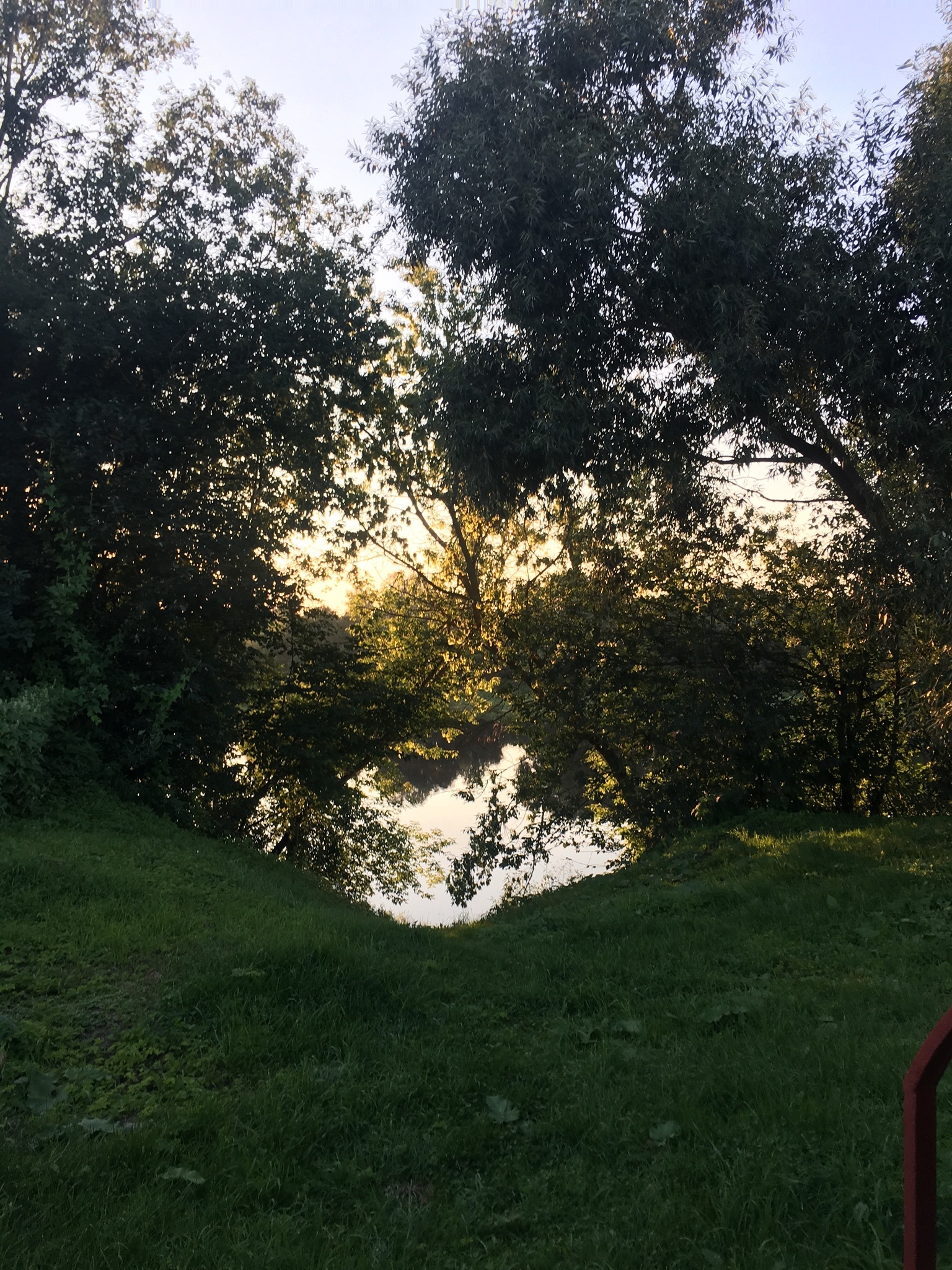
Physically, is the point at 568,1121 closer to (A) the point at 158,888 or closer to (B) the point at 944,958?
(B) the point at 944,958

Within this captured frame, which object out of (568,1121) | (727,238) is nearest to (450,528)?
(727,238)

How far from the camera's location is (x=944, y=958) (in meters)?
6.07

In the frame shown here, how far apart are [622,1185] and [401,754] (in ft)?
47.4

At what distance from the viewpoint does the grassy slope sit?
326cm

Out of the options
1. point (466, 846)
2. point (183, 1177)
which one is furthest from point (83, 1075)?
point (466, 846)

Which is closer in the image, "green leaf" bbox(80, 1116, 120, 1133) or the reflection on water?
"green leaf" bbox(80, 1116, 120, 1133)

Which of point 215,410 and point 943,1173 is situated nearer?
point 943,1173

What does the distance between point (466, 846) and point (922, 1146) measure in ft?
55.9

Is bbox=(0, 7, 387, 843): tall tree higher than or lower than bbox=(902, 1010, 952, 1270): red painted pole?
higher

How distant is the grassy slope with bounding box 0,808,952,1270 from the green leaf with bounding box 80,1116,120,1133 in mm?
25

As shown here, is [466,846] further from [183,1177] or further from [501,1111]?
[183,1177]

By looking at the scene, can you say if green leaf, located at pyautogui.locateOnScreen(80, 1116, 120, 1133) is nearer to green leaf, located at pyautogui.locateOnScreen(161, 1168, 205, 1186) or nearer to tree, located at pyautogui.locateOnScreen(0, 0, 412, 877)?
green leaf, located at pyautogui.locateOnScreen(161, 1168, 205, 1186)

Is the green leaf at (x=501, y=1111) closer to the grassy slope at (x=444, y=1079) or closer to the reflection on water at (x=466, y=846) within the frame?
the grassy slope at (x=444, y=1079)

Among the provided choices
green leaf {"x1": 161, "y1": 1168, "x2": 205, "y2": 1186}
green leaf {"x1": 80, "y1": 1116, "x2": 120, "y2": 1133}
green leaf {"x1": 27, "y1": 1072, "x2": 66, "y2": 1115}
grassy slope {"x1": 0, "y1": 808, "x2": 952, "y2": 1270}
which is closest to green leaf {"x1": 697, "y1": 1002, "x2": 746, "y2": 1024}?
grassy slope {"x1": 0, "y1": 808, "x2": 952, "y2": 1270}
